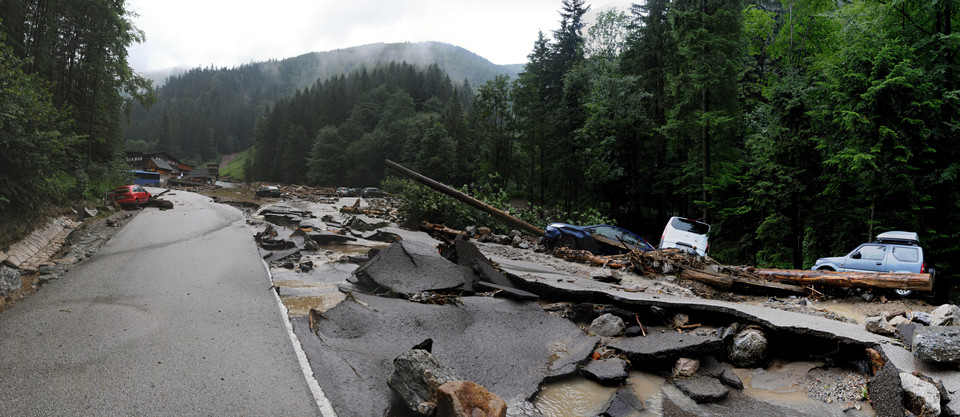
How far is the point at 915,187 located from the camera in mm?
12602

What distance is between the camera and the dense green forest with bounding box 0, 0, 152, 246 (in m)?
8.90

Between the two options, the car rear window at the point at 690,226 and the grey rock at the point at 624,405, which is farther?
the car rear window at the point at 690,226

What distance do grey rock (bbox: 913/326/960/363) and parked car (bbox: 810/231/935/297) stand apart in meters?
7.70

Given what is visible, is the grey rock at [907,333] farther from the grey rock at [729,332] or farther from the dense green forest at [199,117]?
the dense green forest at [199,117]

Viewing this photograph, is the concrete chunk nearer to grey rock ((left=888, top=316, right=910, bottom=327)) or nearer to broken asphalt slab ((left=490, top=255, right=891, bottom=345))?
broken asphalt slab ((left=490, top=255, right=891, bottom=345))

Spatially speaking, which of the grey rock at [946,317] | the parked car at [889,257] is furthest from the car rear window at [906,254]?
the grey rock at [946,317]

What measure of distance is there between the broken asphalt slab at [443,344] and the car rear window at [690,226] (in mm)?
10143

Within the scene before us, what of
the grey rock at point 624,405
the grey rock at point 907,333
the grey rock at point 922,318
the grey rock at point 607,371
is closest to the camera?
the grey rock at point 624,405

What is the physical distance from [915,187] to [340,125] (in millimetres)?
81566

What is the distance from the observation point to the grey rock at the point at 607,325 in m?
6.40

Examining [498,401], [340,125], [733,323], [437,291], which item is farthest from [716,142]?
[340,125]

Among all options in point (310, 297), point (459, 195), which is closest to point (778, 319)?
point (310, 297)

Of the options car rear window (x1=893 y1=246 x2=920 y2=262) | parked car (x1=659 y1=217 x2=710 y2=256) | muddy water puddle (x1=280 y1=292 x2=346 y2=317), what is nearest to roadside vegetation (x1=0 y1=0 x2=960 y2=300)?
parked car (x1=659 y1=217 x2=710 y2=256)

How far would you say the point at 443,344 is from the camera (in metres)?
5.44
